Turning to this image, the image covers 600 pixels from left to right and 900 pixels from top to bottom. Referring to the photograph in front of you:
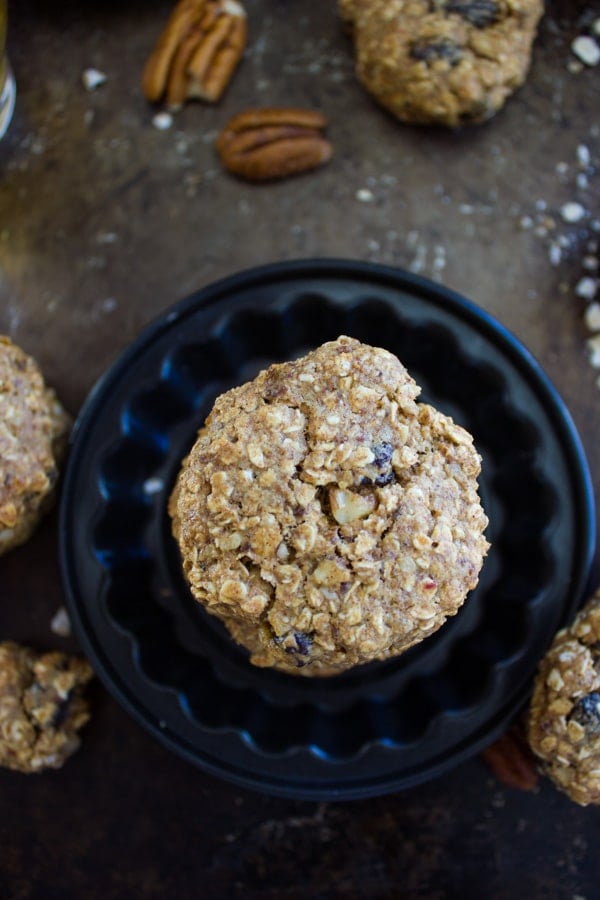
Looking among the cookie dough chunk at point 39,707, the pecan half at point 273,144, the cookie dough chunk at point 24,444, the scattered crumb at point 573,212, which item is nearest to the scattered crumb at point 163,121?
the pecan half at point 273,144

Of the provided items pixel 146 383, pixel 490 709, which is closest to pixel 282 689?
pixel 490 709

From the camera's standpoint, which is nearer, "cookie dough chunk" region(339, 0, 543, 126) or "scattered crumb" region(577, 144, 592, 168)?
"cookie dough chunk" region(339, 0, 543, 126)

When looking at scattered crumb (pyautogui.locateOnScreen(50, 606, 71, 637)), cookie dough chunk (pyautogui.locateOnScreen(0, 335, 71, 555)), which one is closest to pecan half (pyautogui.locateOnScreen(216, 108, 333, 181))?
cookie dough chunk (pyautogui.locateOnScreen(0, 335, 71, 555))

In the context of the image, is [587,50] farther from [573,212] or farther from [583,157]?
[573,212]

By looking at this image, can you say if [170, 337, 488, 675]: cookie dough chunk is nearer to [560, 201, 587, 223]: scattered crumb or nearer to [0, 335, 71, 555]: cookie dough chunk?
[0, 335, 71, 555]: cookie dough chunk

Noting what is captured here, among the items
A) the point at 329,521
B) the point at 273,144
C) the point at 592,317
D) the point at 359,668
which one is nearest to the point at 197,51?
the point at 273,144

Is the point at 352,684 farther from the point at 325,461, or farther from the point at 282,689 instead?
the point at 325,461
